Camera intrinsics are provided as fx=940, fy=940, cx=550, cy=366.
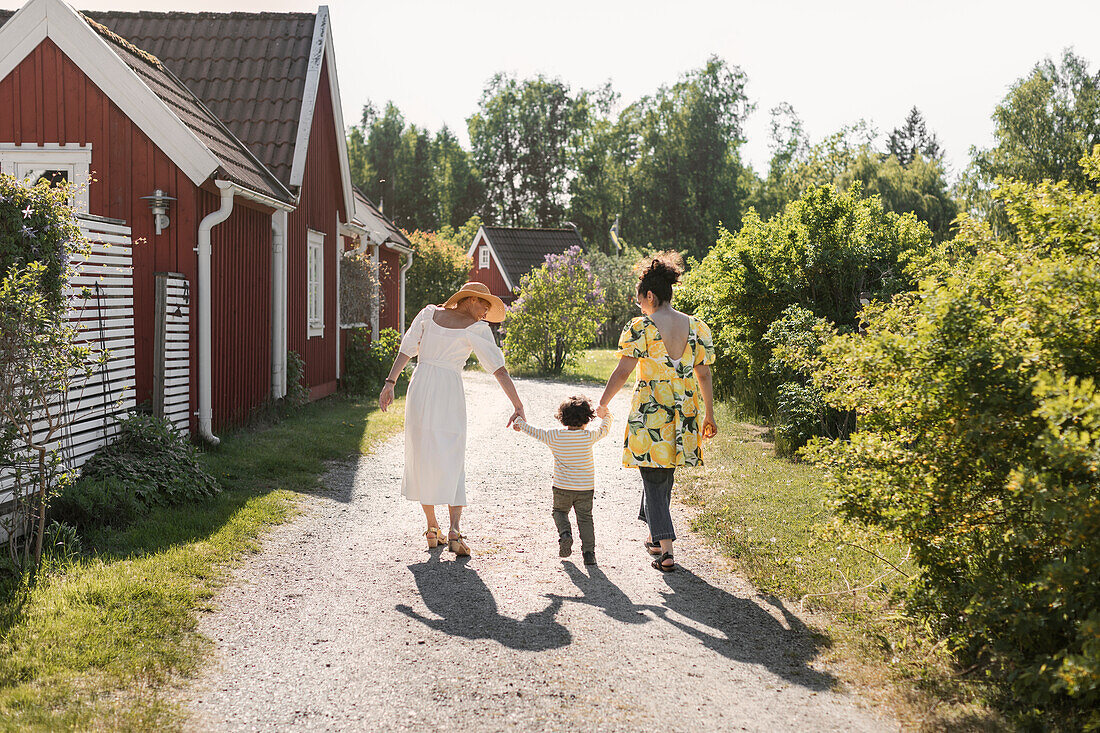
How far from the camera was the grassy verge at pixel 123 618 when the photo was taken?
380 cm

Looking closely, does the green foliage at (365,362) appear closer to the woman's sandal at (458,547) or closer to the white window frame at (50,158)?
the white window frame at (50,158)

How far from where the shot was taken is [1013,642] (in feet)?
12.9

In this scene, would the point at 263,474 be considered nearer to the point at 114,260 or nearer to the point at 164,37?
the point at 114,260

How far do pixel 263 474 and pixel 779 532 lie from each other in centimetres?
473

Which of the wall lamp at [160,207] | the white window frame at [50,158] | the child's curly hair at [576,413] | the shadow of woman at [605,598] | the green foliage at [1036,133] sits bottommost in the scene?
the shadow of woman at [605,598]

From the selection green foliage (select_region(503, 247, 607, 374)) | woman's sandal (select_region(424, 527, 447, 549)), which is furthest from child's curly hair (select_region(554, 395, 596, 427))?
green foliage (select_region(503, 247, 607, 374))

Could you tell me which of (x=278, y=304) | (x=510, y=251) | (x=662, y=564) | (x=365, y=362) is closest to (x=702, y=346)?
(x=662, y=564)

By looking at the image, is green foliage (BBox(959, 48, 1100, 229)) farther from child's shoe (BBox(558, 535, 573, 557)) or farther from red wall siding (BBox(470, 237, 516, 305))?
child's shoe (BBox(558, 535, 573, 557))

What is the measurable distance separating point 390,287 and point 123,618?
806 inches

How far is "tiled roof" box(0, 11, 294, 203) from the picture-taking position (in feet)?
34.3

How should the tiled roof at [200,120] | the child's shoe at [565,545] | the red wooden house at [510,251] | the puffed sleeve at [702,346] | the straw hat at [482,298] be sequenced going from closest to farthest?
the puffed sleeve at [702,346] → the child's shoe at [565,545] → the straw hat at [482,298] → the tiled roof at [200,120] → the red wooden house at [510,251]

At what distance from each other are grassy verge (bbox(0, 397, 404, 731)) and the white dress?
1.28 m

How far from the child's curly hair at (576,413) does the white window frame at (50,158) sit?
6.51 metres

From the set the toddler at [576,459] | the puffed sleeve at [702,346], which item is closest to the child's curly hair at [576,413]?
the toddler at [576,459]
